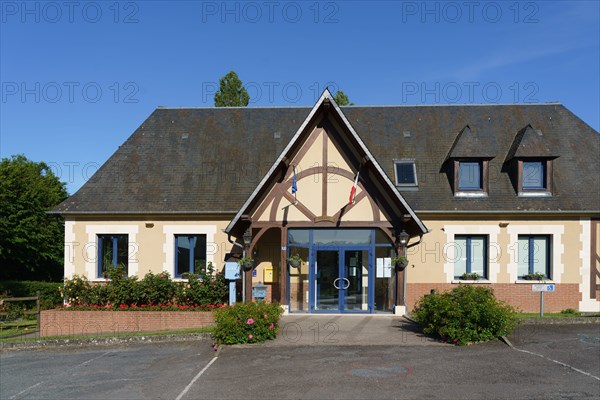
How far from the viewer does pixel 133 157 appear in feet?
73.4

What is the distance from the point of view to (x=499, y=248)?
1941 cm

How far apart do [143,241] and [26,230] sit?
41.0 ft

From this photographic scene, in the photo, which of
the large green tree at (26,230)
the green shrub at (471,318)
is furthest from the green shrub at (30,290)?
the green shrub at (471,318)

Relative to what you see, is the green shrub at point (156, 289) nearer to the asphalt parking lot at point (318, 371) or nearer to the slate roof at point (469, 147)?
the asphalt parking lot at point (318, 371)

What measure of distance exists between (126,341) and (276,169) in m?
6.54

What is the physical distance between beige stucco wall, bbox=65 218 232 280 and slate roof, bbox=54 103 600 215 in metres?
0.50

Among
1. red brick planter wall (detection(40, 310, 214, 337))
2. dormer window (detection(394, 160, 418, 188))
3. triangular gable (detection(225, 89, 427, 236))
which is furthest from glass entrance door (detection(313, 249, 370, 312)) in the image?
red brick planter wall (detection(40, 310, 214, 337))

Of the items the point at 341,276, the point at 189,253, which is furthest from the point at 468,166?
the point at 189,253

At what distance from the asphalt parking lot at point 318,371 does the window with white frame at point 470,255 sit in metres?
5.53

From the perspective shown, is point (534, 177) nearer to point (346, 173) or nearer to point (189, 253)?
point (346, 173)

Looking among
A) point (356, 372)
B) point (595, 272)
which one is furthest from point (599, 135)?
point (356, 372)

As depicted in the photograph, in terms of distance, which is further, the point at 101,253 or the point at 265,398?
the point at 101,253

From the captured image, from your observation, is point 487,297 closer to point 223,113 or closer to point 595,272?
point 595,272

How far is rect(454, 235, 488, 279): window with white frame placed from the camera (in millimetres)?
19656
